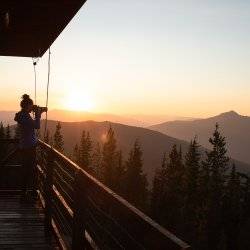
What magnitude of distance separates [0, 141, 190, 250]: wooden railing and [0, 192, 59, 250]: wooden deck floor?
0.94 ft

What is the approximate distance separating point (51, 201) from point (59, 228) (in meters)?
0.68

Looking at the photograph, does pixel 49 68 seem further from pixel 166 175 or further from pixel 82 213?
pixel 166 175

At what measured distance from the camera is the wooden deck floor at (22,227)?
719cm

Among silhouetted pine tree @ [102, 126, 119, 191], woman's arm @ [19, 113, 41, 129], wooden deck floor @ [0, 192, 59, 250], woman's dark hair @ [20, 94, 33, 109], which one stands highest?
woman's dark hair @ [20, 94, 33, 109]

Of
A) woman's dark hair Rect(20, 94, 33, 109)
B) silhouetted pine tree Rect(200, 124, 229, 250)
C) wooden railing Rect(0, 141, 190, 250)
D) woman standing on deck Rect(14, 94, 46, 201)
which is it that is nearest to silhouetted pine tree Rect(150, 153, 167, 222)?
silhouetted pine tree Rect(200, 124, 229, 250)

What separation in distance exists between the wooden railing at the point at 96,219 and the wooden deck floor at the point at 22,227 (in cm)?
29

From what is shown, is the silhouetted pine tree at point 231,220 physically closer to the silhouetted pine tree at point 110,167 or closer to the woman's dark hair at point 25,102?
the silhouetted pine tree at point 110,167

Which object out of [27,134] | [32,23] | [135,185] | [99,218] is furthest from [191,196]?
[99,218]

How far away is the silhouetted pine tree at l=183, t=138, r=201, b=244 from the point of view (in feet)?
237

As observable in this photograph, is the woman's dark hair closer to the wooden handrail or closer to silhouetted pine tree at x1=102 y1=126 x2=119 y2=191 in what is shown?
the wooden handrail

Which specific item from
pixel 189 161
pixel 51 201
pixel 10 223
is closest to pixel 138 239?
pixel 51 201

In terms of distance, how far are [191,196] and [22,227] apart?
237ft

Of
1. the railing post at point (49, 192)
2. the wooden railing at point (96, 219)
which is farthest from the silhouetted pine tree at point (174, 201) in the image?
the wooden railing at point (96, 219)

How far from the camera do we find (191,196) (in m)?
78.6
